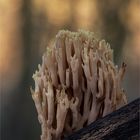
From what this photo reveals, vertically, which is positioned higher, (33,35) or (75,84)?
(75,84)

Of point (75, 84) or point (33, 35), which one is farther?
point (33, 35)

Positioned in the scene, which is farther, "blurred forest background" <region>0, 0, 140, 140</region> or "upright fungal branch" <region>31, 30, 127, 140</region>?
"blurred forest background" <region>0, 0, 140, 140</region>

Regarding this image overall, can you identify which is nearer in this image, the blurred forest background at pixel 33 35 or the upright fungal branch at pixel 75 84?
the upright fungal branch at pixel 75 84

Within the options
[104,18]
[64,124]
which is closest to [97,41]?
[64,124]

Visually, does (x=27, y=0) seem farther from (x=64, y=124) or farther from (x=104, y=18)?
(x=64, y=124)
